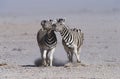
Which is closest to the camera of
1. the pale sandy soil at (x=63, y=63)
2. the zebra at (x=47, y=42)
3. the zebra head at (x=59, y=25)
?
the pale sandy soil at (x=63, y=63)

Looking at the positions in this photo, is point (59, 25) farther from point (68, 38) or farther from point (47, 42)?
point (47, 42)

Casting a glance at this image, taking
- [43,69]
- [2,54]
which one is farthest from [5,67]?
[2,54]

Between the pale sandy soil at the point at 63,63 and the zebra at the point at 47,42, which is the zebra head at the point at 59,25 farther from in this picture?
the pale sandy soil at the point at 63,63

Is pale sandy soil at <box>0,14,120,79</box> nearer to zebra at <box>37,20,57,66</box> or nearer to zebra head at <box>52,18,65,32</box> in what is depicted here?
zebra at <box>37,20,57,66</box>

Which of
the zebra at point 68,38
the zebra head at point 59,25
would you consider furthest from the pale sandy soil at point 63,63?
the zebra head at point 59,25

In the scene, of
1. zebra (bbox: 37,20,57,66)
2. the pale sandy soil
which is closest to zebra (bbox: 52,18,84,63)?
zebra (bbox: 37,20,57,66)

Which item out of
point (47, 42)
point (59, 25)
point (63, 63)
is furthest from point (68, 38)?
point (63, 63)

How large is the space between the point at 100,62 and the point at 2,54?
4609 millimetres

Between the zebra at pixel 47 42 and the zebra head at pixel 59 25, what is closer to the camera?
the zebra head at pixel 59 25

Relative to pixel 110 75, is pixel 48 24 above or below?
above

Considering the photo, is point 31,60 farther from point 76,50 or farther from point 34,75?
point 34,75

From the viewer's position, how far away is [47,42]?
20.5 m

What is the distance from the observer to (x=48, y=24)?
20.5 m

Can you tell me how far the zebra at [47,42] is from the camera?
2045cm
